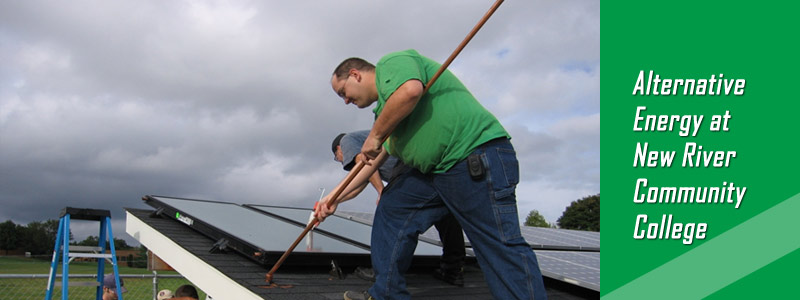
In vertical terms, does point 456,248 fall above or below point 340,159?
below

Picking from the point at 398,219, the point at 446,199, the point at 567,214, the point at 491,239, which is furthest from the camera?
the point at 567,214

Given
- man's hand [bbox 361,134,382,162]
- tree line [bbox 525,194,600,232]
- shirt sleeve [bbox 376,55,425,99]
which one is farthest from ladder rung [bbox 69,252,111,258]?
tree line [bbox 525,194,600,232]

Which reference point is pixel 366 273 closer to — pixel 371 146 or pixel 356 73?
pixel 371 146

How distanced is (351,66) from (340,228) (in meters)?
2.84

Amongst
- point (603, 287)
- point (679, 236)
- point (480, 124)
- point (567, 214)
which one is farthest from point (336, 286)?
point (567, 214)

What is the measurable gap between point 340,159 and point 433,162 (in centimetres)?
207

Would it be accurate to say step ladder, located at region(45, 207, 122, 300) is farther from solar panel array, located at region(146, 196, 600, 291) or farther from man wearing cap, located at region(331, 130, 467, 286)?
man wearing cap, located at region(331, 130, 467, 286)

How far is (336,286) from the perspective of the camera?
366 centimetres

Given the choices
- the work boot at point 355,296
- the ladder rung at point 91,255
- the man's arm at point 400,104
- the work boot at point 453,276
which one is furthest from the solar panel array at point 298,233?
the man's arm at point 400,104

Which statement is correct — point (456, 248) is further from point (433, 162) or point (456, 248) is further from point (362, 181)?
point (433, 162)

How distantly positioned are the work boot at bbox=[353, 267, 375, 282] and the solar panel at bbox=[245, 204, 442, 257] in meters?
0.53

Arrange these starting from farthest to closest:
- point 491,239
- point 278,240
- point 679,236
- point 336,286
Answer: point 679,236
point 278,240
point 336,286
point 491,239

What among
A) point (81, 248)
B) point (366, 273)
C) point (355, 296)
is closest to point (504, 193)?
point (355, 296)

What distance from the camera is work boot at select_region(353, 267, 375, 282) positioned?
3.94m
